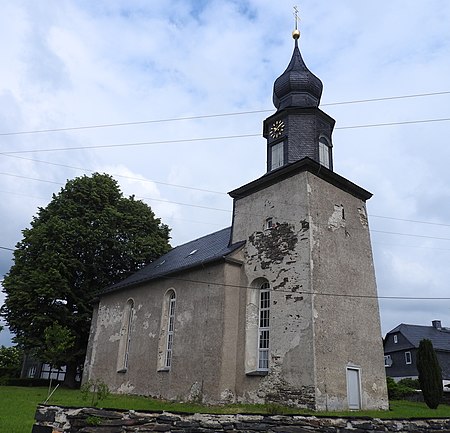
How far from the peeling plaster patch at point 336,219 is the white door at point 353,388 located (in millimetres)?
5246

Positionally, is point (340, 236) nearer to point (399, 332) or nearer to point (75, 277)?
point (75, 277)

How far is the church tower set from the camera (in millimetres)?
14953

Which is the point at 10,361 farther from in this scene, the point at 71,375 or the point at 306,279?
the point at 306,279

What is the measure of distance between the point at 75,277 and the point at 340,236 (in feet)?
57.5

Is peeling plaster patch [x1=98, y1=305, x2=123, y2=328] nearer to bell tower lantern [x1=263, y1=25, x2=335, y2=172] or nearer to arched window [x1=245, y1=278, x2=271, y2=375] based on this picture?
arched window [x1=245, y1=278, x2=271, y2=375]

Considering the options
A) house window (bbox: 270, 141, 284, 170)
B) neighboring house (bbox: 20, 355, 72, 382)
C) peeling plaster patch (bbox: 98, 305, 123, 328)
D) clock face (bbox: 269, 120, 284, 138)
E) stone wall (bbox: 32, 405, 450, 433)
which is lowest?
stone wall (bbox: 32, 405, 450, 433)

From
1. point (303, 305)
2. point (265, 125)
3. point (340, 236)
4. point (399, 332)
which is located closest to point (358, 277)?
point (340, 236)

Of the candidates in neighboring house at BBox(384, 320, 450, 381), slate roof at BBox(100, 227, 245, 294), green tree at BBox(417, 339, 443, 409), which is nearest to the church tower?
slate roof at BBox(100, 227, 245, 294)

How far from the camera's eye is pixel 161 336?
20.0 m

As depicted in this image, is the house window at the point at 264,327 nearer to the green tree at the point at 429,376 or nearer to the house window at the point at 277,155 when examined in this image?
the house window at the point at 277,155

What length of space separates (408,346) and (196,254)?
27563 millimetres

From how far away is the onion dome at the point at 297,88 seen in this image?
2047 centimetres

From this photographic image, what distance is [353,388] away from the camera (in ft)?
50.6

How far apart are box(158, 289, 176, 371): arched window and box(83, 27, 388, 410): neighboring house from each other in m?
0.05
